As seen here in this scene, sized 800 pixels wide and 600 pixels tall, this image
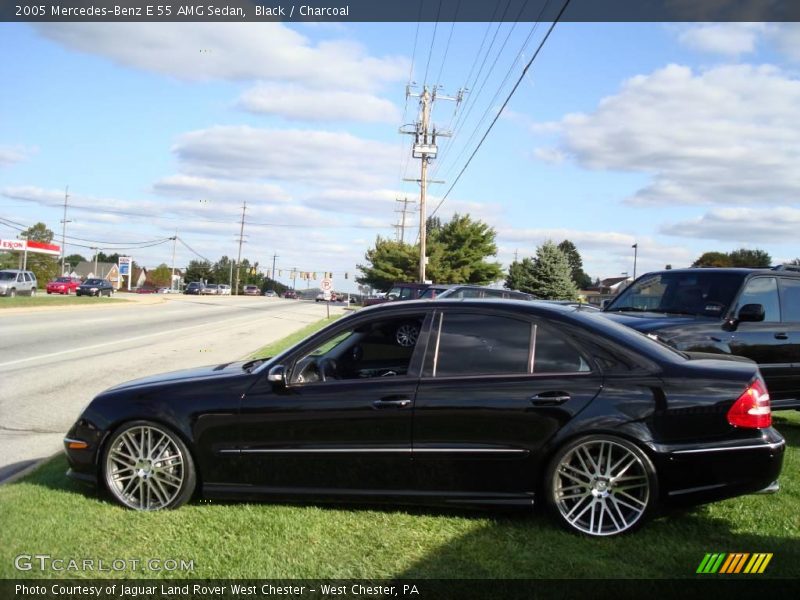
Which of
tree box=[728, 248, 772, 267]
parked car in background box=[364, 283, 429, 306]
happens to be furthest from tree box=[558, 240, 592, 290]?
parked car in background box=[364, 283, 429, 306]

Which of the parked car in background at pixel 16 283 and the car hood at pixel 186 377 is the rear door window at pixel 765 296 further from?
the parked car in background at pixel 16 283

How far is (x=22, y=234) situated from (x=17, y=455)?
121 meters

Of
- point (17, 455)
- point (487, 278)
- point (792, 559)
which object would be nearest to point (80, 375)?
point (17, 455)

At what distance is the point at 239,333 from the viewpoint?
2491cm

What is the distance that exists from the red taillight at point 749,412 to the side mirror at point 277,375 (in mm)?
2879

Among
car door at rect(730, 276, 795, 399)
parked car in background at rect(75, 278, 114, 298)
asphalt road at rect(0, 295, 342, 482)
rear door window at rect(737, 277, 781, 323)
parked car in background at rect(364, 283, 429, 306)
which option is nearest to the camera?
car door at rect(730, 276, 795, 399)

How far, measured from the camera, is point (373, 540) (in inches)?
178

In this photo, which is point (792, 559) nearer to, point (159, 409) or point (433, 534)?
point (433, 534)

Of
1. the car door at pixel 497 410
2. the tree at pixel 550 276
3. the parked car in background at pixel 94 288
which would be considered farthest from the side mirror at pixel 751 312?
the parked car in background at pixel 94 288

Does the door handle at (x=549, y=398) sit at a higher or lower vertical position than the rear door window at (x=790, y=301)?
lower

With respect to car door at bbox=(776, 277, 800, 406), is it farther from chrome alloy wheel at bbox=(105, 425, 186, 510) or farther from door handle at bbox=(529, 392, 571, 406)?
chrome alloy wheel at bbox=(105, 425, 186, 510)

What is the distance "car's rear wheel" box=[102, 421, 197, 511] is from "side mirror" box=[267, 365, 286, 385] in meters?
0.75

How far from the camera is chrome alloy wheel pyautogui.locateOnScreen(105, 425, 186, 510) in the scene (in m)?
5.08

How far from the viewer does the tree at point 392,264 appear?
70.1m
